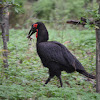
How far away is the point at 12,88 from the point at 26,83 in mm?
1190

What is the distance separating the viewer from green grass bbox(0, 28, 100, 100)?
324cm

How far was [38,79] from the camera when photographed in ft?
16.5

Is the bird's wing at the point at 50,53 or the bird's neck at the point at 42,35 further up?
the bird's neck at the point at 42,35

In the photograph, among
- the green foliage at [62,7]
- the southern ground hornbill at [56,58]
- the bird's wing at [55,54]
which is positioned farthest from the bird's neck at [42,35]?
the green foliage at [62,7]

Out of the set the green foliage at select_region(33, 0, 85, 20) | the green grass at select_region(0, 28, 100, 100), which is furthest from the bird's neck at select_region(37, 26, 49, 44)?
the green foliage at select_region(33, 0, 85, 20)

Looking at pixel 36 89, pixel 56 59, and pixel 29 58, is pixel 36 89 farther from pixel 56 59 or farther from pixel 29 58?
pixel 29 58

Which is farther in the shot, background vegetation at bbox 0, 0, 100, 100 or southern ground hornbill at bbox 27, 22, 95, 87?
southern ground hornbill at bbox 27, 22, 95, 87

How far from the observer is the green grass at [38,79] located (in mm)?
3243

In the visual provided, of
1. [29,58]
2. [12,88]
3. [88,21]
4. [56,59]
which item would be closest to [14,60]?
[29,58]

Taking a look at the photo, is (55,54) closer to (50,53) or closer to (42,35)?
(50,53)

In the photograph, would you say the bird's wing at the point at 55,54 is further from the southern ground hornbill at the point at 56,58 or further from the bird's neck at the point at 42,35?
the bird's neck at the point at 42,35

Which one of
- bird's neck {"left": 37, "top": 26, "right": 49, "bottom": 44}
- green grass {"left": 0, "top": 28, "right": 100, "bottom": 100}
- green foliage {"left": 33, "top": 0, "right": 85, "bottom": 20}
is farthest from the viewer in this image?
green foliage {"left": 33, "top": 0, "right": 85, "bottom": 20}

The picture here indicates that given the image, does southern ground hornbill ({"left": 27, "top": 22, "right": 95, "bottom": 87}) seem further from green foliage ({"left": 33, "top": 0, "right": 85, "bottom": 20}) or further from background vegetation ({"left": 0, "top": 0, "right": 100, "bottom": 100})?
green foliage ({"left": 33, "top": 0, "right": 85, "bottom": 20})

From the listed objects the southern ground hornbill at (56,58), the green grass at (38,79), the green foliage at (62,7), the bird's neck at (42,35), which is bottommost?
the green grass at (38,79)
